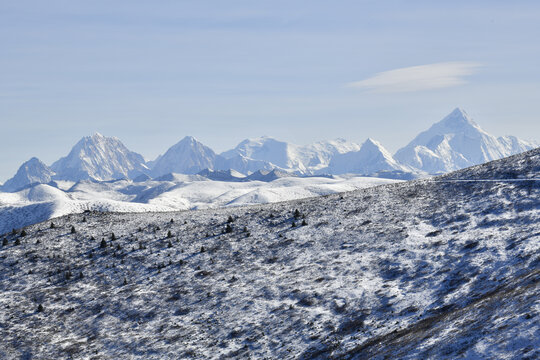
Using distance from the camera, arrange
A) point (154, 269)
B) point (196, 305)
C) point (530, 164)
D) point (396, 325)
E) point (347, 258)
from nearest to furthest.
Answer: point (396, 325) < point (196, 305) < point (347, 258) < point (154, 269) < point (530, 164)

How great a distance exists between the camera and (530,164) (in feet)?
175

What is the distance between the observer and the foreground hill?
26609mm

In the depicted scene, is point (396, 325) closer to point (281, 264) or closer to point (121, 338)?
→ point (281, 264)

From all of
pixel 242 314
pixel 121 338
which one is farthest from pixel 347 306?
pixel 121 338

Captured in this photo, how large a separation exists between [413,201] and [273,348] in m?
25.5

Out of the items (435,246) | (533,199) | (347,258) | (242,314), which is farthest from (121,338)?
(533,199)

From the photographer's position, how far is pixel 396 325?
27891 mm

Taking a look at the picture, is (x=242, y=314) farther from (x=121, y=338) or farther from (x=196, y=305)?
(x=121, y=338)

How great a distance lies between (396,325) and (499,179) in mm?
28314

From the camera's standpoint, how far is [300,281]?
118 ft

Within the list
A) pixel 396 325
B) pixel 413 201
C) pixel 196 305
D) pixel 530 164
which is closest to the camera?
pixel 396 325

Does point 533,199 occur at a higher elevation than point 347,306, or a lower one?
higher

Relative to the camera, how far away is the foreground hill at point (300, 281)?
26609 mm

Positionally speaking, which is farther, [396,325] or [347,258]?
[347,258]
